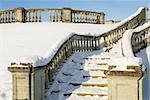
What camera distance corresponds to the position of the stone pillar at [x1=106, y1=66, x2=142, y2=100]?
6535 mm

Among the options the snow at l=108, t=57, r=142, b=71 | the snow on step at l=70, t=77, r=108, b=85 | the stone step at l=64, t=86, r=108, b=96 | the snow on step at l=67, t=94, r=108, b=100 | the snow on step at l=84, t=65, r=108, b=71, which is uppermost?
the snow at l=108, t=57, r=142, b=71

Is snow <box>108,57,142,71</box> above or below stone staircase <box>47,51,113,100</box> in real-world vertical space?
above

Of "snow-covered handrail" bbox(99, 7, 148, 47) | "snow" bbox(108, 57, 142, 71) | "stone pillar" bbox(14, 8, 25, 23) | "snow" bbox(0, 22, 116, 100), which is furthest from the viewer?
"stone pillar" bbox(14, 8, 25, 23)

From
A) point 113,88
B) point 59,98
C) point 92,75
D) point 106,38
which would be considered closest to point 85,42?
point 106,38

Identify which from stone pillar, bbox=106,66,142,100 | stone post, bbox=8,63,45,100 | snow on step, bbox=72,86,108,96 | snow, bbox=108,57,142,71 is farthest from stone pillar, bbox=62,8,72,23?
stone pillar, bbox=106,66,142,100

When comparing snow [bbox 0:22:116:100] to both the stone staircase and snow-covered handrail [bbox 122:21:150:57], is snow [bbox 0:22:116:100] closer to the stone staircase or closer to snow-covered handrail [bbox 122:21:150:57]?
the stone staircase

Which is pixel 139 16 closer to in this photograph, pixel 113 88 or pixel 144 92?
pixel 144 92

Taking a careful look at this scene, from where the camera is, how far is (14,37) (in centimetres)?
1636

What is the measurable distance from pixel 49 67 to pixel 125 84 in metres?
3.34

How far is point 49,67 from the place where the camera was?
9.42 meters

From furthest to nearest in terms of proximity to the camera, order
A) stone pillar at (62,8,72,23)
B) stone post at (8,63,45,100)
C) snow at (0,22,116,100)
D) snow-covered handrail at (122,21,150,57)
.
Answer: stone pillar at (62,8,72,23) < snow-covered handrail at (122,21,150,57) < snow at (0,22,116,100) < stone post at (8,63,45,100)

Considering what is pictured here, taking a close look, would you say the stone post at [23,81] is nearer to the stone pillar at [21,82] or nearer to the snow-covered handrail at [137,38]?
the stone pillar at [21,82]

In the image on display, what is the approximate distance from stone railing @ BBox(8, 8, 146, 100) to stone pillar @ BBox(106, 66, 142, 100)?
2146 mm

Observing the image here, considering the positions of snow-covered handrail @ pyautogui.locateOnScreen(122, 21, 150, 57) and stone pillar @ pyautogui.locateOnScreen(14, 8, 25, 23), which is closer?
snow-covered handrail @ pyautogui.locateOnScreen(122, 21, 150, 57)
